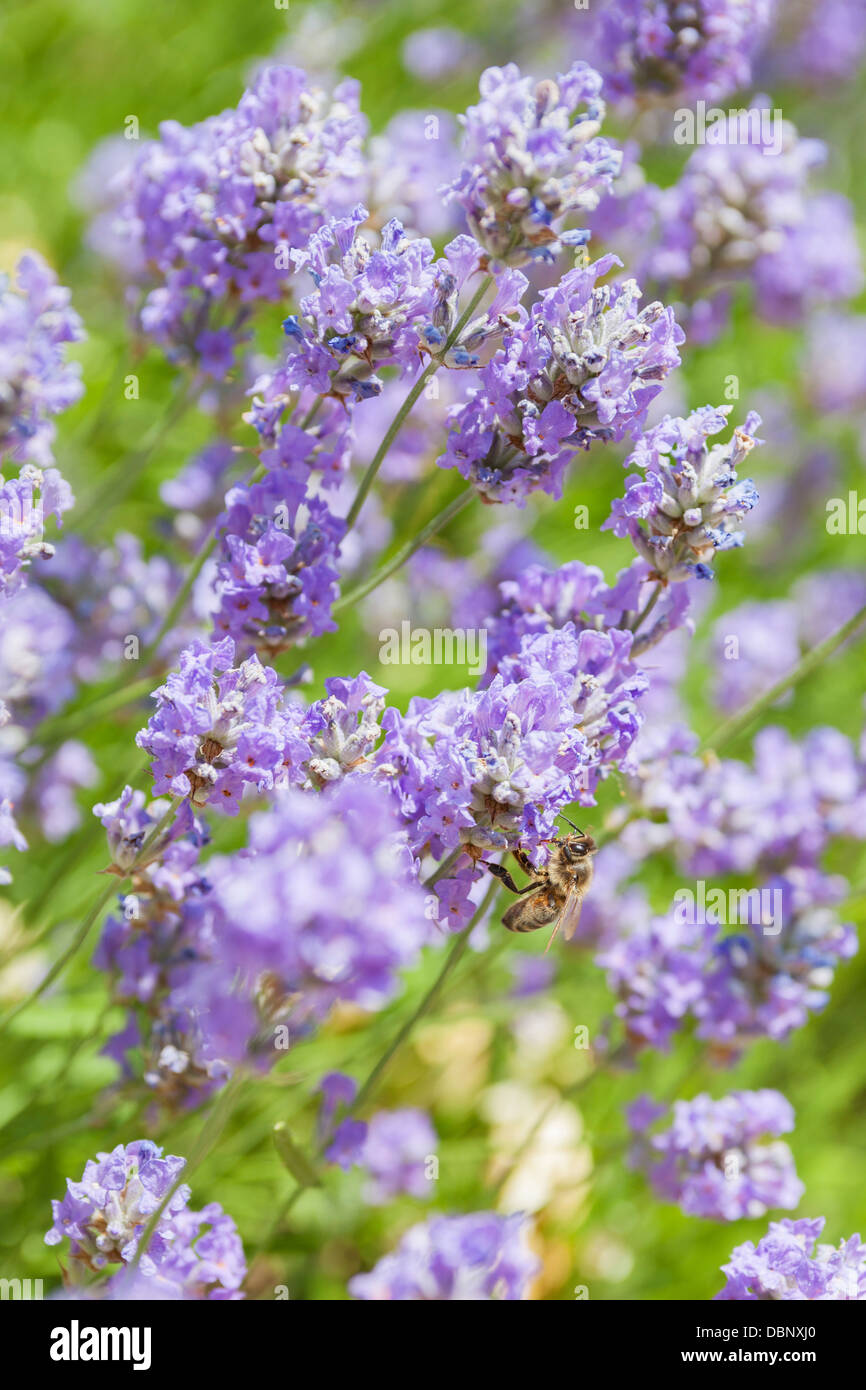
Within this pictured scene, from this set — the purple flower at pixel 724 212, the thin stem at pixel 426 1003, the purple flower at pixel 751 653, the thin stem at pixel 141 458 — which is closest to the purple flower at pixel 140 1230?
the thin stem at pixel 426 1003

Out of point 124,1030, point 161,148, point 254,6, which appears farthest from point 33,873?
point 254,6

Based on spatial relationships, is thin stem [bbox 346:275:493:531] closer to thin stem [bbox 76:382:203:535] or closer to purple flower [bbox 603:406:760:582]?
purple flower [bbox 603:406:760:582]

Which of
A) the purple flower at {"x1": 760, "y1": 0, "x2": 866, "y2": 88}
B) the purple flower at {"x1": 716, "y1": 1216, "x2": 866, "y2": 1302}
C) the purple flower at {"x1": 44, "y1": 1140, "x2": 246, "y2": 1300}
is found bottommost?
the purple flower at {"x1": 716, "y1": 1216, "x2": 866, "y2": 1302}

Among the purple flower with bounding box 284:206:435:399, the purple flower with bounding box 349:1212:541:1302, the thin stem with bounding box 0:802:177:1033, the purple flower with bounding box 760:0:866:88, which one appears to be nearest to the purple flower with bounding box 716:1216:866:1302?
the purple flower with bounding box 349:1212:541:1302

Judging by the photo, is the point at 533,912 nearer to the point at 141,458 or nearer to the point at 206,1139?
the point at 206,1139

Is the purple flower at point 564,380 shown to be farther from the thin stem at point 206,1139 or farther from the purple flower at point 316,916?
the thin stem at point 206,1139

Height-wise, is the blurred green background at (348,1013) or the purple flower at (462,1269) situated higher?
the blurred green background at (348,1013)

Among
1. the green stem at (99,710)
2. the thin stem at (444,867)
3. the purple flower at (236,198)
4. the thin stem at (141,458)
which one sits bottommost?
the thin stem at (444,867)
